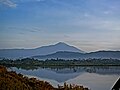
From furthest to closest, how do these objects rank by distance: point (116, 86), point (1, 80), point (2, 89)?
1. point (1, 80)
2. point (2, 89)
3. point (116, 86)

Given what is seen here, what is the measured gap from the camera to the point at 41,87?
2531 cm

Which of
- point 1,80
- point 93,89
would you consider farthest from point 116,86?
point 93,89

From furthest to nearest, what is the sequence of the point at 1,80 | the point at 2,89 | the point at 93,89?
1. the point at 93,89
2. the point at 1,80
3. the point at 2,89

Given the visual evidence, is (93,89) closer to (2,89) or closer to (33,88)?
(33,88)

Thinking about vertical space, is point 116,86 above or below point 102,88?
above

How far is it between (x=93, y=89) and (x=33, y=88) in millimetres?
17696

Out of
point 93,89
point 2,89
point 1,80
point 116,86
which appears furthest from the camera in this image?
point 93,89

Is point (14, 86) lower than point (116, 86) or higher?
lower

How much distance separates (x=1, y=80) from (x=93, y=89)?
794 inches

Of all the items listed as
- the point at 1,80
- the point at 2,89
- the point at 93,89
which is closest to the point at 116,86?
the point at 2,89

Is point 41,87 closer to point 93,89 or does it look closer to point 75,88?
point 75,88

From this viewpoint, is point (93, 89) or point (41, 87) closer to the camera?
point (41, 87)

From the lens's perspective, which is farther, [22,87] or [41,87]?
[41,87]

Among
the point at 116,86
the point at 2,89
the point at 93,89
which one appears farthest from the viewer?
the point at 93,89
